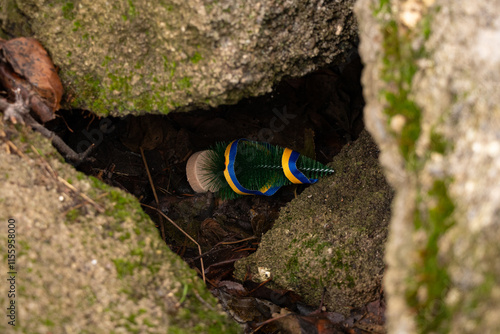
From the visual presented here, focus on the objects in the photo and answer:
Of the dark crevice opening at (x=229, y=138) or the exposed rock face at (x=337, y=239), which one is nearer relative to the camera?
the exposed rock face at (x=337, y=239)

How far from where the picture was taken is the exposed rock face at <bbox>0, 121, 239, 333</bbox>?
1104 mm

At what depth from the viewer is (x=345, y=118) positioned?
2.38 meters

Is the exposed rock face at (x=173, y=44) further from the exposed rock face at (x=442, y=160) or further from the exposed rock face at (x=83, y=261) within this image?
the exposed rock face at (x=442, y=160)

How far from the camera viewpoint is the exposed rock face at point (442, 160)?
2.77 ft

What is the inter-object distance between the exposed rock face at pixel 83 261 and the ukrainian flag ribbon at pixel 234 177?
3.09ft

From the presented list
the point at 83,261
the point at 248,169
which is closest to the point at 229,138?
the point at 248,169

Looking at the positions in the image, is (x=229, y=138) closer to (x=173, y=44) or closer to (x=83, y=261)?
(x=173, y=44)

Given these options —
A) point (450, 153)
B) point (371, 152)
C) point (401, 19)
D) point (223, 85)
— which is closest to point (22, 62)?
point (223, 85)

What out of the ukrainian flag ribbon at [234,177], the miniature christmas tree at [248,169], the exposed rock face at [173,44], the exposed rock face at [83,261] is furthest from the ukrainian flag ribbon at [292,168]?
the exposed rock face at [83,261]

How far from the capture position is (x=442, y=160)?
896 millimetres

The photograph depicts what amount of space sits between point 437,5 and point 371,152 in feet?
3.61

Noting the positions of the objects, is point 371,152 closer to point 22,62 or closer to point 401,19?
point 401,19

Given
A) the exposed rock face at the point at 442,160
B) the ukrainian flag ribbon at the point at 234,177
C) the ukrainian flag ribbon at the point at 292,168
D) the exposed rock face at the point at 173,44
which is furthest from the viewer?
the ukrainian flag ribbon at the point at 234,177

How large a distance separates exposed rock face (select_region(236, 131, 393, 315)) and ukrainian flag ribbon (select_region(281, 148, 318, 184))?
0.25 feet
